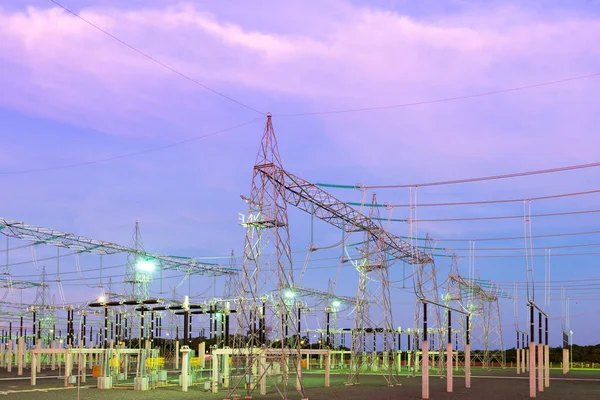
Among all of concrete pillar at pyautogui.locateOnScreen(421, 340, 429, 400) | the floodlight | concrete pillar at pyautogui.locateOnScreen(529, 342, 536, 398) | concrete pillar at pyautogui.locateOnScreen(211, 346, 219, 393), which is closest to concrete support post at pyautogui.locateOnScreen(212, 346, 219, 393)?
concrete pillar at pyautogui.locateOnScreen(211, 346, 219, 393)

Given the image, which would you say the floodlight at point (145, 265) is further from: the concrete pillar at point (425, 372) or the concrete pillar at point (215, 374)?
the concrete pillar at point (425, 372)

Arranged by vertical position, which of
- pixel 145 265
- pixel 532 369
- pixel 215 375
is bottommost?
pixel 215 375

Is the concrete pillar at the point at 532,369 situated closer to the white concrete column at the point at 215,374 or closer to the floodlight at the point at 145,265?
the white concrete column at the point at 215,374

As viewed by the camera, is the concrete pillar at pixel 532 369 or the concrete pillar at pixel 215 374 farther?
the concrete pillar at pixel 215 374

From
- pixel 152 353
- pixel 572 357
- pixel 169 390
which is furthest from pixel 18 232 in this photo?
pixel 572 357

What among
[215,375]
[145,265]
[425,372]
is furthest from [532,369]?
[145,265]

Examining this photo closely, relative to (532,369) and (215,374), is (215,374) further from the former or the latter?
(532,369)

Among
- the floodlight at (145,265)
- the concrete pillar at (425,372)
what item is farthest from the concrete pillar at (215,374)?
the floodlight at (145,265)

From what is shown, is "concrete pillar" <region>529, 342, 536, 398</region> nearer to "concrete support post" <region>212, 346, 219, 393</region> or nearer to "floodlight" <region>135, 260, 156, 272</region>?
"concrete support post" <region>212, 346, 219, 393</region>

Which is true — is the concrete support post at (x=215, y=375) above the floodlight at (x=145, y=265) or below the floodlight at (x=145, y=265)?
below

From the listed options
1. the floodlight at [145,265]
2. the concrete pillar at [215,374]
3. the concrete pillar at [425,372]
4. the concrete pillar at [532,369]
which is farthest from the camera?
the floodlight at [145,265]

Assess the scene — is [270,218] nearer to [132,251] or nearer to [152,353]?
[152,353]

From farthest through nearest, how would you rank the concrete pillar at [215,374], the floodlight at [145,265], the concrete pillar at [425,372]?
the floodlight at [145,265] < the concrete pillar at [215,374] < the concrete pillar at [425,372]

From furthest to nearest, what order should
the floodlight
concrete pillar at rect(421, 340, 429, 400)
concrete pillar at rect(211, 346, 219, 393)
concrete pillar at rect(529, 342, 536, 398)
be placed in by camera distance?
the floodlight < concrete pillar at rect(211, 346, 219, 393) < concrete pillar at rect(529, 342, 536, 398) < concrete pillar at rect(421, 340, 429, 400)
